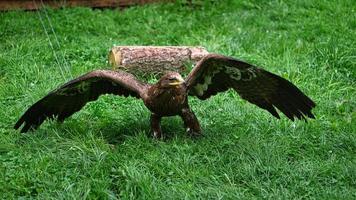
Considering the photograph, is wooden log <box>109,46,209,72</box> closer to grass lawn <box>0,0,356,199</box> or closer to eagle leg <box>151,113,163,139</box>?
grass lawn <box>0,0,356,199</box>

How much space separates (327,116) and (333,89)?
77 centimetres

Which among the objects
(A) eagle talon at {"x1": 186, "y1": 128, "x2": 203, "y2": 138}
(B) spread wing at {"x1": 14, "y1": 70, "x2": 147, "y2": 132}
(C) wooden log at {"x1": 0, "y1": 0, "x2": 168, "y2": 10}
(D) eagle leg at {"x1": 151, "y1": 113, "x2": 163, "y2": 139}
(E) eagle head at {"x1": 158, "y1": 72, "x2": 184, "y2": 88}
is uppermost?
(E) eagle head at {"x1": 158, "y1": 72, "x2": 184, "y2": 88}

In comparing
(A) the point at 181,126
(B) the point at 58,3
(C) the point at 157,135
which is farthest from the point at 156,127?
(B) the point at 58,3

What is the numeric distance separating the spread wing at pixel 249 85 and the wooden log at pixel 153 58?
5.11ft

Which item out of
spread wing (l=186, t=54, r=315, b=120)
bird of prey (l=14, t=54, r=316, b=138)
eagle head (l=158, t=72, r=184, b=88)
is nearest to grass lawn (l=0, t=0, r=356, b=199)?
bird of prey (l=14, t=54, r=316, b=138)

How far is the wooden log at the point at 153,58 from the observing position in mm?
6676

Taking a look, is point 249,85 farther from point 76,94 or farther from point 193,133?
Result: point 76,94

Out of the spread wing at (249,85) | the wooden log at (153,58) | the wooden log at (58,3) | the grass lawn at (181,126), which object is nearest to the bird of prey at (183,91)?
the spread wing at (249,85)

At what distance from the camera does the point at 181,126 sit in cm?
542

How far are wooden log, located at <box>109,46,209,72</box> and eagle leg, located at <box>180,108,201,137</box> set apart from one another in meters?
1.75

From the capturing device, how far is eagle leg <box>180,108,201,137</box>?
5.02m

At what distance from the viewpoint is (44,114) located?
5262 mm

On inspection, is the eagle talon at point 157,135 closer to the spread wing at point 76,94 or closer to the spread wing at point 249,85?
the spread wing at point 76,94

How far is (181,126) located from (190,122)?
0.40m
